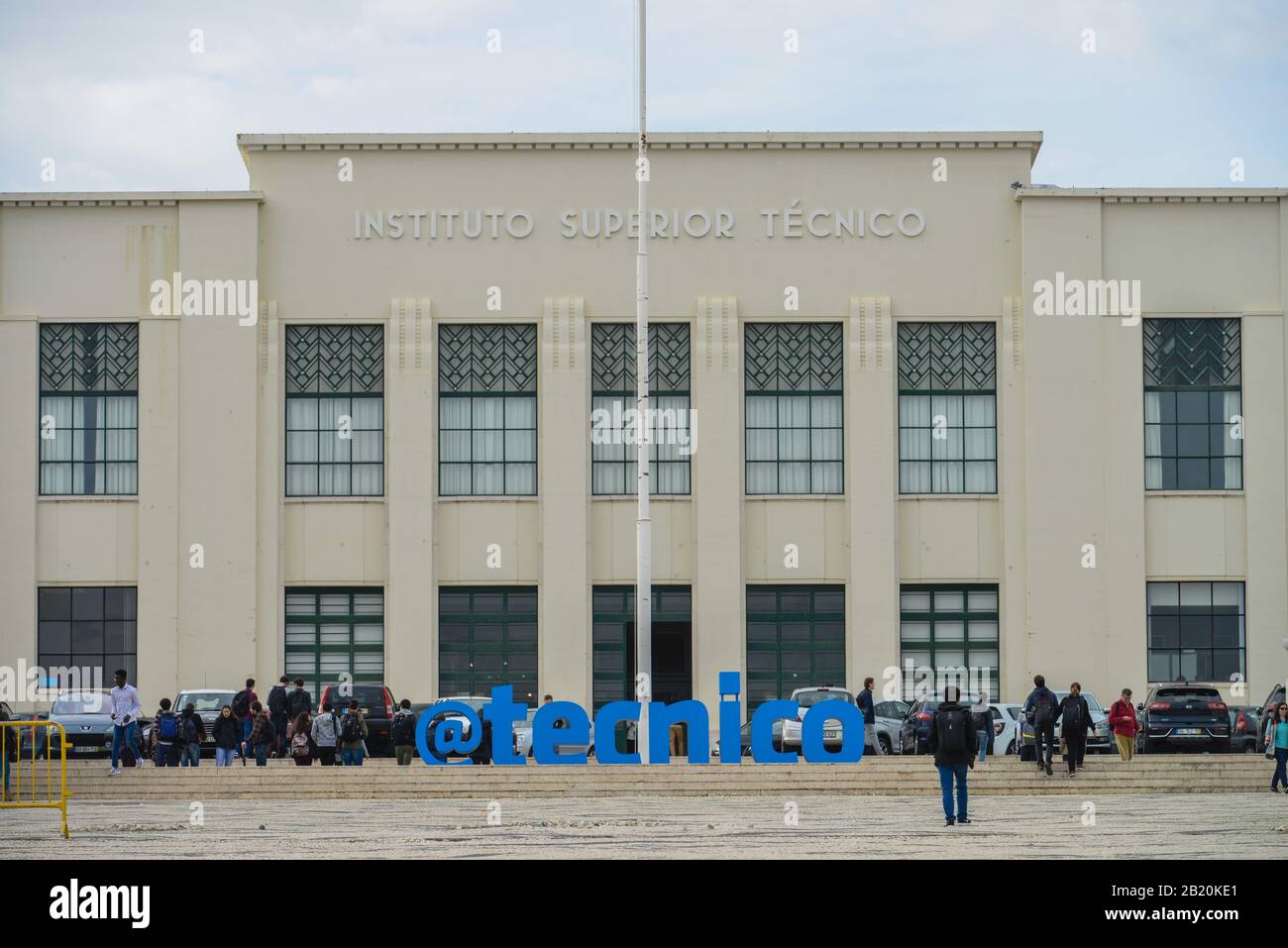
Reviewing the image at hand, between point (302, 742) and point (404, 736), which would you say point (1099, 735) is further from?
point (302, 742)

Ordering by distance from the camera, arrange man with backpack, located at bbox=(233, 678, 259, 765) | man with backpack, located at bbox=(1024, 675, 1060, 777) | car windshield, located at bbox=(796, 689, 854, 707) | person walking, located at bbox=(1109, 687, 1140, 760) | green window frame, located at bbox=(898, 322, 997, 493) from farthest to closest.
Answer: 1. green window frame, located at bbox=(898, 322, 997, 493)
2. car windshield, located at bbox=(796, 689, 854, 707)
3. man with backpack, located at bbox=(233, 678, 259, 765)
4. person walking, located at bbox=(1109, 687, 1140, 760)
5. man with backpack, located at bbox=(1024, 675, 1060, 777)

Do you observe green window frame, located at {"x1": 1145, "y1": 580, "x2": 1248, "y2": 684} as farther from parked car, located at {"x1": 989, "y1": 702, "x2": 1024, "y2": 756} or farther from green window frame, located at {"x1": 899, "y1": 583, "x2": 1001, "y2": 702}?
parked car, located at {"x1": 989, "y1": 702, "x2": 1024, "y2": 756}

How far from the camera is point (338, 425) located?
40.8 m

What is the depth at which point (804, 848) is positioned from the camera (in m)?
19.6

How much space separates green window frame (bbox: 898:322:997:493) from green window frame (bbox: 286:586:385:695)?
448 inches

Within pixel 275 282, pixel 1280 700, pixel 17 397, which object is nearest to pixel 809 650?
pixel 1280 700

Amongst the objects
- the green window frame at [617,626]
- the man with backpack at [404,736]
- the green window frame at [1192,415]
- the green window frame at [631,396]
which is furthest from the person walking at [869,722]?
the green window frame at [1192,415]

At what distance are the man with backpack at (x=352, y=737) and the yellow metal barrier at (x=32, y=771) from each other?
14.7 ft

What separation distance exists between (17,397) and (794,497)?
1620cm

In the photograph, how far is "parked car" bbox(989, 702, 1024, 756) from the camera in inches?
1347

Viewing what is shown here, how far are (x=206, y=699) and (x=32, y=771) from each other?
36.1 ft

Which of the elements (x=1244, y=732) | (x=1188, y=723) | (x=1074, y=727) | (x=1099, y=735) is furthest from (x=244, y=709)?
(x=1244, y=732)

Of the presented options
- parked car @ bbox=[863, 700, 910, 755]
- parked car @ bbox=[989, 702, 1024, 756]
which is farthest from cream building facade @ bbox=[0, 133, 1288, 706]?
parked car @ bbox=[989, 702, 1024, 756]

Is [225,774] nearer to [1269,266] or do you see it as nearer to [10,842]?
[10,842]
